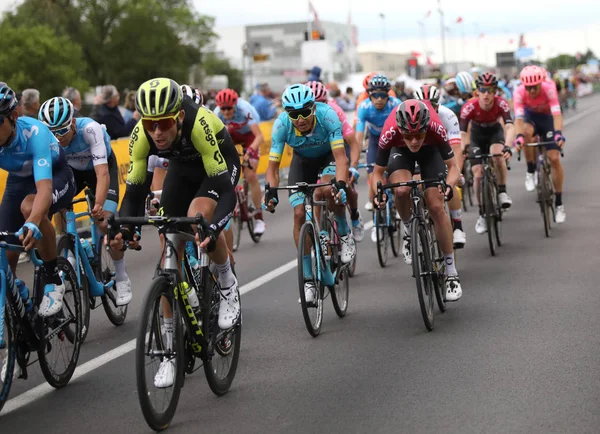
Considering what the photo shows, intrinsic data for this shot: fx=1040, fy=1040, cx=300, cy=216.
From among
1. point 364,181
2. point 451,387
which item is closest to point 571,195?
point 364,181

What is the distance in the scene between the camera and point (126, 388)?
717 centimetres

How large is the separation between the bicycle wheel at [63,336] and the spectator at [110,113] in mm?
9060

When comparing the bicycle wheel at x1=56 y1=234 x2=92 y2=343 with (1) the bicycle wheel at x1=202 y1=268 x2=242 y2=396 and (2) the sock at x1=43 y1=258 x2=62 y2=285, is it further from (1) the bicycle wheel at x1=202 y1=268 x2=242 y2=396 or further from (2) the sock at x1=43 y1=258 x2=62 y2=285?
(1) the bicycle wheel at x1=202 y1=268 x2=242 y2=396

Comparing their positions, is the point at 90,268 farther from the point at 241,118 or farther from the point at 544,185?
the point at 544,185

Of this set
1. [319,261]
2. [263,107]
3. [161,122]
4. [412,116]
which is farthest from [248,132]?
[263,107]

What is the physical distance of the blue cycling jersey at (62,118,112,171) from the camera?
28.5 feet

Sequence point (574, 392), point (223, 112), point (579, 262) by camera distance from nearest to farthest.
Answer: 1. point (574, 392)
2. point (579, 262)
3. point (223, 112)

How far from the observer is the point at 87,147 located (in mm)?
8898

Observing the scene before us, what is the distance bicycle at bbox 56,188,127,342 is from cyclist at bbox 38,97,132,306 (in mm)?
123

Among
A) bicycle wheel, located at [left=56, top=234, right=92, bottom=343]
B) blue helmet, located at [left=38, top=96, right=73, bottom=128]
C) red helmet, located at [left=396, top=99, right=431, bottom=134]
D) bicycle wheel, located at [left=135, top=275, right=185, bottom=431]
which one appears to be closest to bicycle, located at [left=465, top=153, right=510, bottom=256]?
red helmet, located at [left=396, top=99, right=431, bottom=134]

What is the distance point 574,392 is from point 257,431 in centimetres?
200

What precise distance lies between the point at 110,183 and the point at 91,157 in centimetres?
29

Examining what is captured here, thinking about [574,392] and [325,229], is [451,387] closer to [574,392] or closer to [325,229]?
[574,392]

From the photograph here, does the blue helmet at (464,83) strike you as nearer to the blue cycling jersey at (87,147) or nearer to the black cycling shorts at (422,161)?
the black cycling shorts at (422,161)
